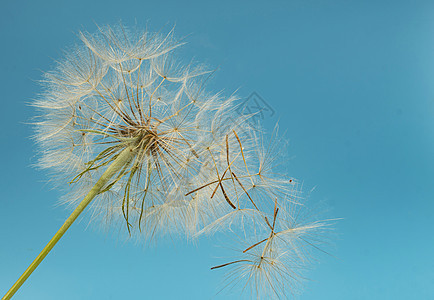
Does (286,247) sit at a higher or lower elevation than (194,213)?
lower

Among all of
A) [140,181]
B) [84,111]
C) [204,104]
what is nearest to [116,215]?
[140,181]

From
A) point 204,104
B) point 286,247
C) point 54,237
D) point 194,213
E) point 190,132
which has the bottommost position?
point 54,237

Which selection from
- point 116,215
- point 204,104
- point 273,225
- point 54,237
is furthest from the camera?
point 116,215

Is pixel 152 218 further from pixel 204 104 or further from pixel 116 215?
pixel 204 104

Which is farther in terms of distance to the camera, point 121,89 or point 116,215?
point 116,215

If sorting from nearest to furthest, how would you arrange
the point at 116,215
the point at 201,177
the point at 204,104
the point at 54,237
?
the point at 54,237, the point at 201,177, the point at 204,104, the point at 116,215

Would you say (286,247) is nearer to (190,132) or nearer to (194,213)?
(194,213)

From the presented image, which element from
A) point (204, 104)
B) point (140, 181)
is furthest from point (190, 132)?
point (140, 181)
